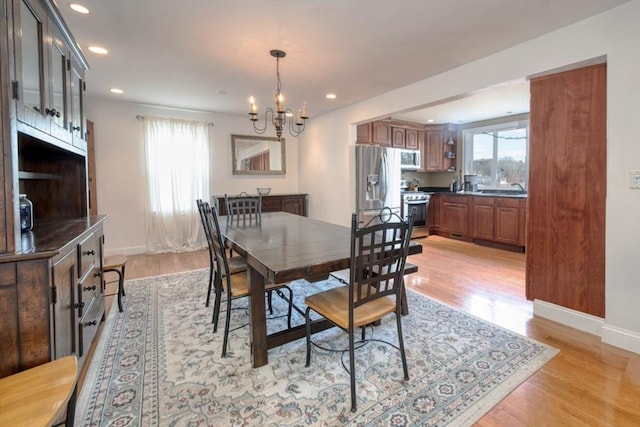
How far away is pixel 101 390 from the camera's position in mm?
1702

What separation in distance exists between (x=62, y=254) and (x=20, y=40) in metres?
0.96

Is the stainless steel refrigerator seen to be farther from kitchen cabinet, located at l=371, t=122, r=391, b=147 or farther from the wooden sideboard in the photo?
the wooden sideboard

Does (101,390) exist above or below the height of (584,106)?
below

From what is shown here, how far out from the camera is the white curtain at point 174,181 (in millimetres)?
4887

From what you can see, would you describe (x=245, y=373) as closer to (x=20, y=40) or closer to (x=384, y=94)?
(x=20, y=40)

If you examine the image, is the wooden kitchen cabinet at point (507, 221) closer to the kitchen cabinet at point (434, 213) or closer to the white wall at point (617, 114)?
the kitchen cabinet at point (434, 213)

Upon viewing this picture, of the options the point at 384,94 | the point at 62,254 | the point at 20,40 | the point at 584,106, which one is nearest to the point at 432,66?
the point at 384,94

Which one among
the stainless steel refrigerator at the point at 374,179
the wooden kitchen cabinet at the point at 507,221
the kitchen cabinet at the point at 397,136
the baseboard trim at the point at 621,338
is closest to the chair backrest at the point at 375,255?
the baseboard trim at the point at 621,338

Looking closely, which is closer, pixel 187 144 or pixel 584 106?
pixel 584 106

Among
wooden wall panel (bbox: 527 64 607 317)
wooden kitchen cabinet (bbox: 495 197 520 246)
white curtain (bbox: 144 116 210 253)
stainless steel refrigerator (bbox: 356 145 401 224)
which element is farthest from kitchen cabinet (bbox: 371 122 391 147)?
white curtain (bbox: 144 116 210 253)

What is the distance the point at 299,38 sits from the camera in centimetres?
253

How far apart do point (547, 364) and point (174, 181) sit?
522 centimetres

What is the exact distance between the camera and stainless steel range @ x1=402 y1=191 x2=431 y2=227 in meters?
5.74

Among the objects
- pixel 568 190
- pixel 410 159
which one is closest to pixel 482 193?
pixel 410 159
